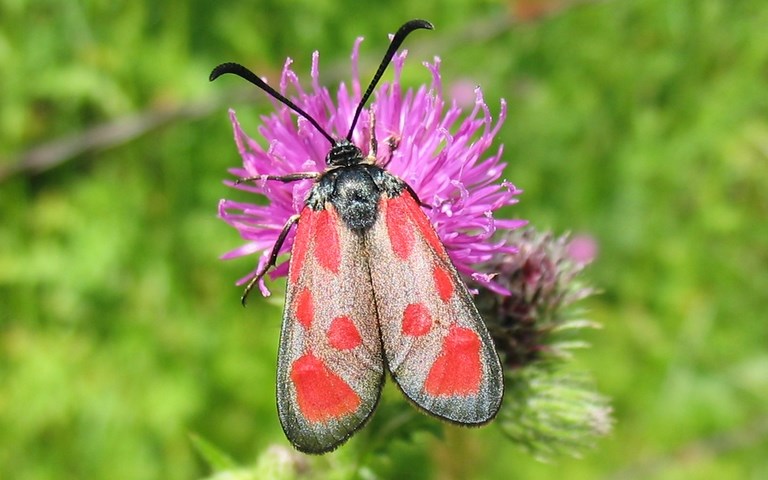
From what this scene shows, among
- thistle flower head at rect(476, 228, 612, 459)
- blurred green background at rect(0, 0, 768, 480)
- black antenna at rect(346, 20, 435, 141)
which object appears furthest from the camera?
blurred green background at rect(0, 0, 768, 480)

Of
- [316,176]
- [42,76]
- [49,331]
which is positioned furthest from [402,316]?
[42,76]

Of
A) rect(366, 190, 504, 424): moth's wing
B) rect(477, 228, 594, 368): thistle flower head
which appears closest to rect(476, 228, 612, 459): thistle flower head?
rect(477, 228, 594, 368): thistle flower head

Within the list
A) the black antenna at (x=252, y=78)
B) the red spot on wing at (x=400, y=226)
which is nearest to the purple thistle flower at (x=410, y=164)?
the black antenna at (x=252, y=78)

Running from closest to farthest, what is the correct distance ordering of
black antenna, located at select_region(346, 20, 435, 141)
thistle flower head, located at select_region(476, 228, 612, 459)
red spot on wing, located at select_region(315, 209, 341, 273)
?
red spot on wing, located at select_region(315, 209, 341, 273) < black antenna, located at select_region(346, 20, 435, 141) < thistle flower head, located at select_region(476, 228, 612, 459)

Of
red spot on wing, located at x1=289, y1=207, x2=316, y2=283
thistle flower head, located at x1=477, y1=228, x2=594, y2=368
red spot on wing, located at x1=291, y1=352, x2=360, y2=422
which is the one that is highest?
thistle flower head, located at x1=477, y1=228, x2=594, y2=368

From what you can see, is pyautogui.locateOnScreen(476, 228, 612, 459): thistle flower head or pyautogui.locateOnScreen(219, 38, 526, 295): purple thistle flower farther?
pyautogui.locateOnScreen(476, 228, 612, 459): thistle flower head

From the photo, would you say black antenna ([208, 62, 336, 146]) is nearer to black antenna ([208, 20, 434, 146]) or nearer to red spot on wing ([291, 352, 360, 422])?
black antenna ([208, 20, 434, 146])

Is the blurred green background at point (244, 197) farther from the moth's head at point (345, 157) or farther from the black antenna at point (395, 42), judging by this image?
the black antenna at point (395, 42)

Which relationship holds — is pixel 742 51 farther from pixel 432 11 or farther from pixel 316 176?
pixel 316 176
